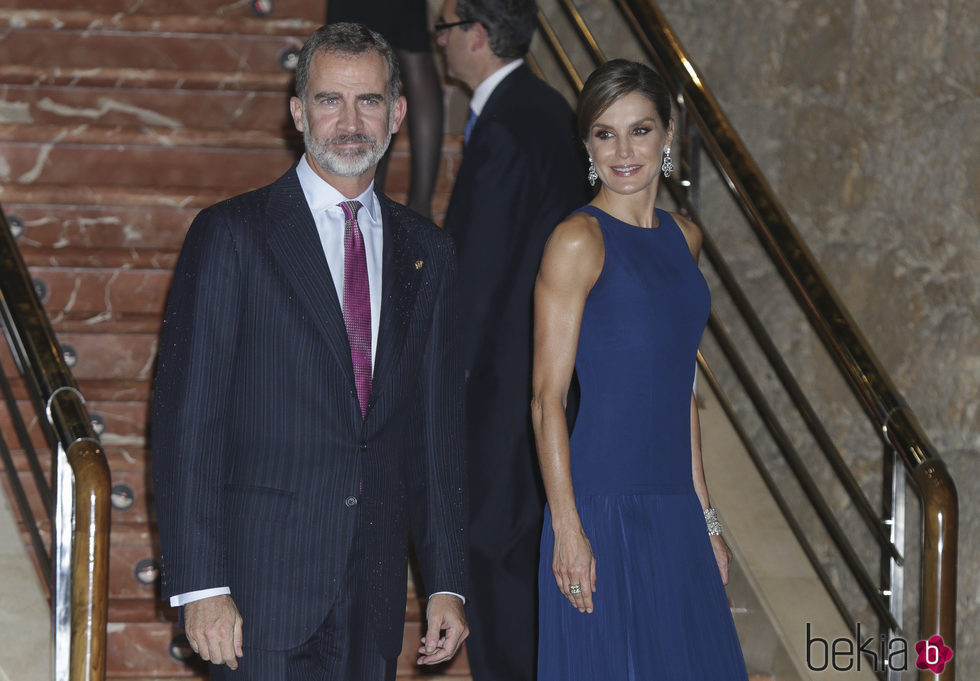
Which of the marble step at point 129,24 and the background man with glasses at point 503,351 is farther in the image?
the marble step at point 129,24

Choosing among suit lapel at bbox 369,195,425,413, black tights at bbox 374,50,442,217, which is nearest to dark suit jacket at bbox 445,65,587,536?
suit lapel at bbox 369,195,425,413

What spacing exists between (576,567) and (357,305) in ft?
2.14

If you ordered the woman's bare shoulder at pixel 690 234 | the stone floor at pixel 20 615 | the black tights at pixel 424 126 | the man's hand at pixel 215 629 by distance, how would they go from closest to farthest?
the man's hand at pixel 215 629
the woman's bare shoulder at pixel 690 234
the stone floor at pixel 20 615
the black tights at pixel 424 126

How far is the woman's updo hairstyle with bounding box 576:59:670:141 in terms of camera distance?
2740 millimetres

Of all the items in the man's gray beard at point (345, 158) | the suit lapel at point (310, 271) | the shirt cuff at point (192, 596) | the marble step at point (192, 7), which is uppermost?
the marble step at point (192, 7)

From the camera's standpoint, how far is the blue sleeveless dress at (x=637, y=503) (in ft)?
8.46

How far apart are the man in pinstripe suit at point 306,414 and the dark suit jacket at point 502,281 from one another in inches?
38.9

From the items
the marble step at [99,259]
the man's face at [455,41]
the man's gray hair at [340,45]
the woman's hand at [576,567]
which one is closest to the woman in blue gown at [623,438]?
the woman's hand at [576,567]

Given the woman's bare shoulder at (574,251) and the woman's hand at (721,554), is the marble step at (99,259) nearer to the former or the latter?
the woman's bare shoulder at (574,251)

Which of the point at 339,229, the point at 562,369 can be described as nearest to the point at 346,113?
the point at 339,229

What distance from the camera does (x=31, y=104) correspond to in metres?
5.39

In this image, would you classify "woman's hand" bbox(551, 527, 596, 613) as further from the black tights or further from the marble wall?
the black tights

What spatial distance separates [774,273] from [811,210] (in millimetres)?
323

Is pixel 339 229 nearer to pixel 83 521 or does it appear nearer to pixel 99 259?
pixel 83 521
